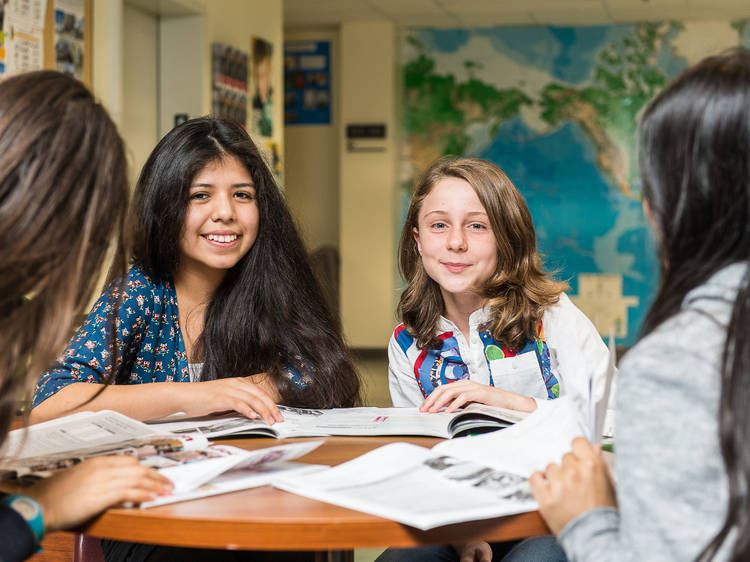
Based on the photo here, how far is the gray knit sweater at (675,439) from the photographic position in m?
0.80

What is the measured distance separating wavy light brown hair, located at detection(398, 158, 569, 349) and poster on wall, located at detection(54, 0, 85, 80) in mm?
1971

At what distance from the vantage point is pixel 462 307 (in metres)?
2.00

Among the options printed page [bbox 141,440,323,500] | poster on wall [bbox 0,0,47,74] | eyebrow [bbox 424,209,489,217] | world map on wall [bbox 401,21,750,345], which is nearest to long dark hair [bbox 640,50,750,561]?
printed page [bbox 141,440,323,500]

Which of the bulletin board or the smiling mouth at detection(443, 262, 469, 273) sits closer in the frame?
the smiling mouth at detection(443, 262, 469, 273)

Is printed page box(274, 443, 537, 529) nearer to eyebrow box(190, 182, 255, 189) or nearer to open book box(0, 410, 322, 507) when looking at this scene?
open book box(0, 410, 322, 507)

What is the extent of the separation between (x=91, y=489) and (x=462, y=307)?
115 centimetres

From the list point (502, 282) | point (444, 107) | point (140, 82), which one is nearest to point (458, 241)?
point (502, 282)

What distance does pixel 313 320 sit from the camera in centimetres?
194

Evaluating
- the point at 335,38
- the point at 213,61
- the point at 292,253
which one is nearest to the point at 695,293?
the point at 292,253

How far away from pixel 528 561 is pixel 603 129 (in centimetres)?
628

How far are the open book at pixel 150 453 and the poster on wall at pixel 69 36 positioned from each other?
2326mm

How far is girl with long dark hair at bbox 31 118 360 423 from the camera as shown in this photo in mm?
1771

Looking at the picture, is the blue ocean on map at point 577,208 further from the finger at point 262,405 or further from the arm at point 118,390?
the finger at point 262,405

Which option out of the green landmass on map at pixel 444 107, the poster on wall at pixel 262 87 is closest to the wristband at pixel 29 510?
the poster on wall at pixel 262 87
